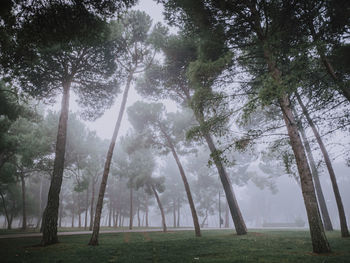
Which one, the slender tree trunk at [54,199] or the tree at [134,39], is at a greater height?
the tree at [134,39]

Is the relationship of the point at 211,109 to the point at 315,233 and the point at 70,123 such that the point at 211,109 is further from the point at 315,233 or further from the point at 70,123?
the point at 70,123

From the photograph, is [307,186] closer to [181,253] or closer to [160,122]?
[181,253]

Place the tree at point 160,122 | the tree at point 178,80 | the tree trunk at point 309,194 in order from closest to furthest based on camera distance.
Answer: the tree trunk at point 309,194 → the tree at point 178,80 → the tree at point 160,122

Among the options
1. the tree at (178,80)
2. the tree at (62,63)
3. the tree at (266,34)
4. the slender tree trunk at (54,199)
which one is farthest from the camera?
the tree at (178,80)

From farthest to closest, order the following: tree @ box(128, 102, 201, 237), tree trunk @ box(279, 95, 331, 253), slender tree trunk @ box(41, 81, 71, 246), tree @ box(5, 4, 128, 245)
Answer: tree @ box(128, 102, 201, 237), slender tree trunk @ box(41, 81, 71, 246), tree @ box(5, 4, 128, 245), tree trunk @ box(279, 95, 331, 253)

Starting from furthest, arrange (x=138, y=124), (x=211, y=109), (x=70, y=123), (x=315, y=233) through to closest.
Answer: (x=70, y=123), (x=138, y=124), (x=211, y=109), (x=315, y=233)

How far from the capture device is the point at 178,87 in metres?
13.4

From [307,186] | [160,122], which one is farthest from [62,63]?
[307,186]

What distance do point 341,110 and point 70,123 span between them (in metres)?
22.1

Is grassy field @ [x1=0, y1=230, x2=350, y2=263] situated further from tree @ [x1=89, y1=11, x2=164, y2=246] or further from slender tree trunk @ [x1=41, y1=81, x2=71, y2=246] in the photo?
tree @ [x1=89, y1=11, x2=164, y2=246]

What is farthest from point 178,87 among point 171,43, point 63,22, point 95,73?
point 63,22

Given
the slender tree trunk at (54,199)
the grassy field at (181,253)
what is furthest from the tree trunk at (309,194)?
the slender tree trunk at (54,199)

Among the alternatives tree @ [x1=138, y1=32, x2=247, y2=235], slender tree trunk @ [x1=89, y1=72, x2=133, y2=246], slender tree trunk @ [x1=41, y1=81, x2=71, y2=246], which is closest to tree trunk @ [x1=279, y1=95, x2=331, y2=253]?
tree @ [x1=138, y1=32, x2=247, y2=235]

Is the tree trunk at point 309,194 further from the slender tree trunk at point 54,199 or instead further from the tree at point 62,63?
the slender tree trunk at point 54,199
